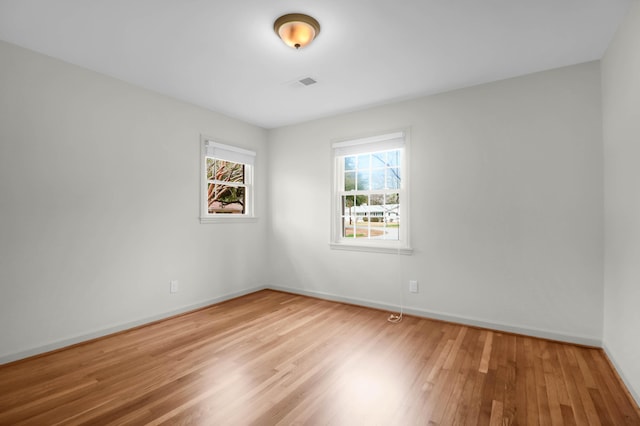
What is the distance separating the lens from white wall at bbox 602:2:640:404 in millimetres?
2037

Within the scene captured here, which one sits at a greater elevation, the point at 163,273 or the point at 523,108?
the point at 523,108

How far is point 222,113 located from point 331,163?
1.65 m

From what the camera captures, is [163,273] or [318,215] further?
[318,215]

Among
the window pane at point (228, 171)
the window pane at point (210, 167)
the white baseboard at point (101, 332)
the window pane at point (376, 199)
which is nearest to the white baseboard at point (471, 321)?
the window pane at point (376, 199)

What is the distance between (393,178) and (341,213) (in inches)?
35.2

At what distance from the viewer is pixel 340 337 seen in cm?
304

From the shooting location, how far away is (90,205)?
2977 mm

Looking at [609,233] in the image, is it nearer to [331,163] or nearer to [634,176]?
[634,176]

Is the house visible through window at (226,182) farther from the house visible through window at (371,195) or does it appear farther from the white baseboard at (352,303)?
the house visible through window at (371,195)

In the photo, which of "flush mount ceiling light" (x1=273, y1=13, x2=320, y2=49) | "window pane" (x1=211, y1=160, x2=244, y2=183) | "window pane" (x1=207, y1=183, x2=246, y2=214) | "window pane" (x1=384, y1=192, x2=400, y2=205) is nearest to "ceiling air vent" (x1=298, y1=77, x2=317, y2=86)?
"flush mount ceiling light" (x1=273, y1=13, x2=320, y2=49)

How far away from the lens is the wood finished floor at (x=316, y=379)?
1850 mm

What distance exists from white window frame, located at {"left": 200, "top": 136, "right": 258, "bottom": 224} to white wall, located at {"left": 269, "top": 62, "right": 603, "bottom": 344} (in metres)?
1.52

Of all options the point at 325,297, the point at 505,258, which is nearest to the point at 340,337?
the point at 325,297

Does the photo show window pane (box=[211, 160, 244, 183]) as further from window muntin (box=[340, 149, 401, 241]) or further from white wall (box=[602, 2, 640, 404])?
white wall (box=[602, 2, 640, 404])
